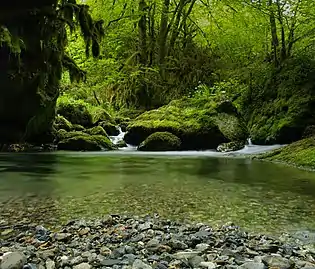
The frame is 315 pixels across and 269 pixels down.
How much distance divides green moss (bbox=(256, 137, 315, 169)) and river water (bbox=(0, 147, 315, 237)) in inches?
19.7

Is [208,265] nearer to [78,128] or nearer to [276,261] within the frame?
[276,261]

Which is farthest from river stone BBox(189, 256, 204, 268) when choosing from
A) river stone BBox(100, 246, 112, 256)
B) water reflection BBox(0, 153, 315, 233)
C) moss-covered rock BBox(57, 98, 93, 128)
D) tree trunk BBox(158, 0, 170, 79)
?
tree trunk BBox(158, 0, 170, 79)

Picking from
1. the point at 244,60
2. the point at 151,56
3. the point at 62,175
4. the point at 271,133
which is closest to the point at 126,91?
the point at 151,56

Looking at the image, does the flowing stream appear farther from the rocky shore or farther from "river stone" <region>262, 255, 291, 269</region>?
"river stone" <region>262, 255, 291, 269</region>

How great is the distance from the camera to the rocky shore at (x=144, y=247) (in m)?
2.73

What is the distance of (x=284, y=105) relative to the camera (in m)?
13.9

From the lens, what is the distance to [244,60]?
18.8 meters

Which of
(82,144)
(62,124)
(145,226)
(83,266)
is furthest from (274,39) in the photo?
(83,266)

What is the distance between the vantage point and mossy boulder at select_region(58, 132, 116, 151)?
45.2 ft

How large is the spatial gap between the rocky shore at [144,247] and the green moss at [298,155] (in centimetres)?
538

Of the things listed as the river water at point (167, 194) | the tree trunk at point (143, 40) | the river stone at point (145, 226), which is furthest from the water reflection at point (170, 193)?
the tree trunk at point (143, 40)

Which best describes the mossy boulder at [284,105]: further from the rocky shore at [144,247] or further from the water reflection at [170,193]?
the rocky shore at [144,247]

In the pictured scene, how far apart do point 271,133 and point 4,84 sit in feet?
27.4

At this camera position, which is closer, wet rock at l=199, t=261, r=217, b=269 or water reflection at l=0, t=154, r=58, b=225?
wet rock at l=199, t=261, r=217, b=269
